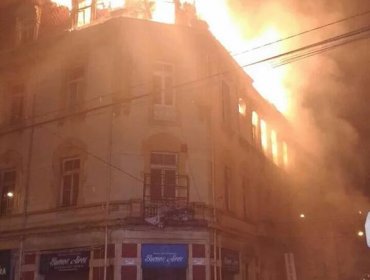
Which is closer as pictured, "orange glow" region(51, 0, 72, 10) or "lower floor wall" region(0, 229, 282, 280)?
"lower floor wall" region(0, 229, 282, 280)

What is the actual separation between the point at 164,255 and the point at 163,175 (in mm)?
2876

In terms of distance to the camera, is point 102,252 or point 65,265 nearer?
point 102,252

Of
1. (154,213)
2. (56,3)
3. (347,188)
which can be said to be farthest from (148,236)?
(347,188)

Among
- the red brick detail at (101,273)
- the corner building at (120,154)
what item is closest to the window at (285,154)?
the corner building at (120,154)

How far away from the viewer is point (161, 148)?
17.4m

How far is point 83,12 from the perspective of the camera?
65.9 feet

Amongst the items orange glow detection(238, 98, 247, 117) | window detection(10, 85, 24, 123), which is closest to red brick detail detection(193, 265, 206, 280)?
orange glow detection(238, 98, 247, 117)

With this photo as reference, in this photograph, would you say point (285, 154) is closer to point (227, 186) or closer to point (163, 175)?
point (227, 186)

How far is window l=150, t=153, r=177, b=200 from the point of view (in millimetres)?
17062

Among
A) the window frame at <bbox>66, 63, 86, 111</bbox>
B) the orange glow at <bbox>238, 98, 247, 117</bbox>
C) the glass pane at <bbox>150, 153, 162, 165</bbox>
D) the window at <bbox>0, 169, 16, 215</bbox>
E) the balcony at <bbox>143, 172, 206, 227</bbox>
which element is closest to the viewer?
the balcony at <bbox>143, 172, 206, 227</bbox>

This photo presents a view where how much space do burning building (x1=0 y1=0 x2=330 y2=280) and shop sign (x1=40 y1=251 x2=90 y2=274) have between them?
0.04 metres

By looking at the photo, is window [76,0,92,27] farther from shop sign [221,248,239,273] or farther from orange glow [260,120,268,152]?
orange glow [260,120,268,152]

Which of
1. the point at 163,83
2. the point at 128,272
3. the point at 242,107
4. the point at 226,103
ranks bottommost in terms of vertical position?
the point at 128,272

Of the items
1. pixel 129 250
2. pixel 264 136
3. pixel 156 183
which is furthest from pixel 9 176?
pixel 264 136
